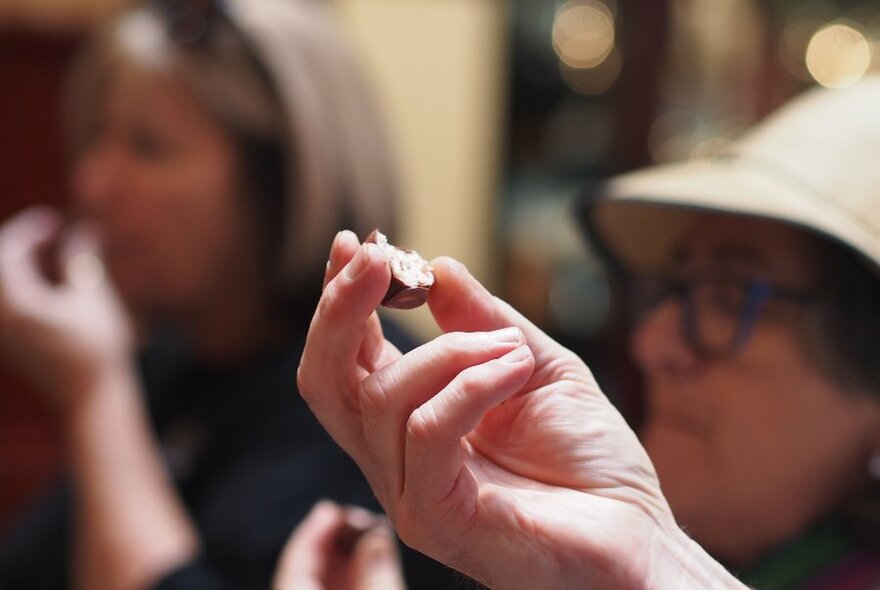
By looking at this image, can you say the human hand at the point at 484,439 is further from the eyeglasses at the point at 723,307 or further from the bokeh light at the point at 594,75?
the bokeh light at the point at 594,75

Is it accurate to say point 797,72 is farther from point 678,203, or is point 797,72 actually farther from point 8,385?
point 8,385

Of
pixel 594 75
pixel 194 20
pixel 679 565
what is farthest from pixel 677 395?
pixel 594 75

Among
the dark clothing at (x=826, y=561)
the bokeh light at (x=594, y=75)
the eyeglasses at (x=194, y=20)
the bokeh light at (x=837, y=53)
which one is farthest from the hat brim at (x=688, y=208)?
the bokeh light at (x=594, y=75)

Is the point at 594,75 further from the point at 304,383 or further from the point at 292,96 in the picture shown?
the point at 304,383

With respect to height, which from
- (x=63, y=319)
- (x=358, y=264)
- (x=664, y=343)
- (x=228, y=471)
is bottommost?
(x=228, y=471)

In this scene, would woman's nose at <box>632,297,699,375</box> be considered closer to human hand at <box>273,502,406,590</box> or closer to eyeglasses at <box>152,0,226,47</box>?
human hand at <box>273,502,406,590</box>

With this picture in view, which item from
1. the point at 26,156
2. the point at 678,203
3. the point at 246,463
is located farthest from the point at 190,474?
the point at 26,156

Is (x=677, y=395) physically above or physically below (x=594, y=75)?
below

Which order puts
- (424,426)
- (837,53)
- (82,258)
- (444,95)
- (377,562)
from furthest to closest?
(444,95) < (837,53) < (82,258) < (377,562) < (424,426)
